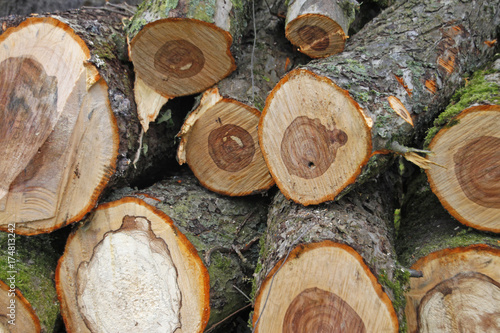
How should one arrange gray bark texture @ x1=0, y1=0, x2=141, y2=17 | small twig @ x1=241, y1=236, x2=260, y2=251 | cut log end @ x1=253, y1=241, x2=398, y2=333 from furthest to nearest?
gray bark texture @ x1=0, y1=0, x2=141, y2=17
small twig @ x1=241, y1=236, x2=260, y2=251
cut log end @ x1=253, y1=241, x2=398, y2=333

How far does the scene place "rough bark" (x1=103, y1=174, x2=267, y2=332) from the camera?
6.35 ft

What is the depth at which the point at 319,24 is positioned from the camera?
6.89 ft

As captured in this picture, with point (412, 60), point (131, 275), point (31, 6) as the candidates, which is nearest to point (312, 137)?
point (412, 60)

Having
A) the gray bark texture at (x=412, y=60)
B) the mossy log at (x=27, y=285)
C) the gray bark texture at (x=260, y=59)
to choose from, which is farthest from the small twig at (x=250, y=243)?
the mossy log at (x=27, y=285)

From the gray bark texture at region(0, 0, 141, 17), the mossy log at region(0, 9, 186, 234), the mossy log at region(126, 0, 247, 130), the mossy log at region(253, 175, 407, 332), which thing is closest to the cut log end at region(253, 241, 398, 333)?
the mossy log at region(253, 175, 407, 332)

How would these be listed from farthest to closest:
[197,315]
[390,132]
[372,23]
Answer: [372,23]
[197,315]
[390,132]

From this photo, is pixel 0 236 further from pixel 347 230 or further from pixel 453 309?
pixel 453 309

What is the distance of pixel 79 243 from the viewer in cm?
208

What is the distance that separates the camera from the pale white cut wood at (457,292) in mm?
1658

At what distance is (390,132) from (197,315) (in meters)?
1.25

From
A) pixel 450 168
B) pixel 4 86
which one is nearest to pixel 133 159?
pixel 4 86

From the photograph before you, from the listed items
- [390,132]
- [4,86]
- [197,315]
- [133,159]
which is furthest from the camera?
[133,159]

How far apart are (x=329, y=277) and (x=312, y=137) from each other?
2.03ft

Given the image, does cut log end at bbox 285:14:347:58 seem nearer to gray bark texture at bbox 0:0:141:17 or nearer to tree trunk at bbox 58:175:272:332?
tree trunk at bbox 58:175:272:332
